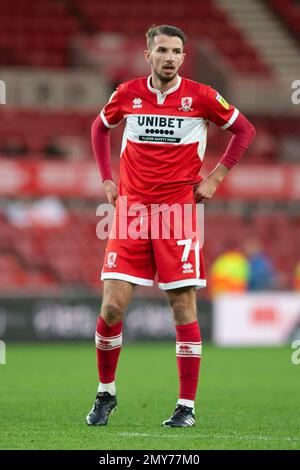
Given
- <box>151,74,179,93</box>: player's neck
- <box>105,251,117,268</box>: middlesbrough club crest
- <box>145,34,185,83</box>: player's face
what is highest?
<box>145,34,185,83</box>: player's face

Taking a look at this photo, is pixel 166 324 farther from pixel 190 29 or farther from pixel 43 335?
pixel 190 29

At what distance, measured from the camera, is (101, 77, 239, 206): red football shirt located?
622cm

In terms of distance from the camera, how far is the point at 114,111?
21.0ft

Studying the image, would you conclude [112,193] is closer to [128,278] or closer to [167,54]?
[128,278]

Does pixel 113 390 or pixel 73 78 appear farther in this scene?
pixel 73 78

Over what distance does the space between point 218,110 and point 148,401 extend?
8.03ft

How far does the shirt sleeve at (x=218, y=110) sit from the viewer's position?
627 centimetres

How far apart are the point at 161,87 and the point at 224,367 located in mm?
5684

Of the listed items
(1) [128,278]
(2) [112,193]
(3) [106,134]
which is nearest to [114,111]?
(3) [106,134]

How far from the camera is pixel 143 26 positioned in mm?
23250

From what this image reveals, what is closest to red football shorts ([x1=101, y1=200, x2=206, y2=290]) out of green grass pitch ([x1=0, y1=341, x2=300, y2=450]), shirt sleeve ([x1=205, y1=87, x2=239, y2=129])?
shirt sleeve ([x1=205, y1=87, x2=239, y2=129])

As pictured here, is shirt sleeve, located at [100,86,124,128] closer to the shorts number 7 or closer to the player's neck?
the player's neck

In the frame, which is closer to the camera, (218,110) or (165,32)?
(165,32)
